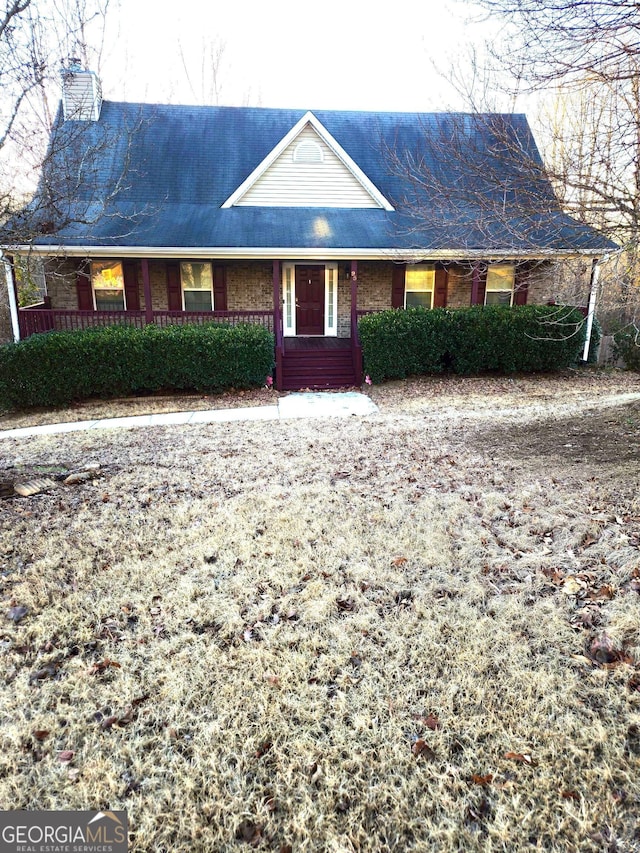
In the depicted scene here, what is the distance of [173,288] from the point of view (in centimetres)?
1413

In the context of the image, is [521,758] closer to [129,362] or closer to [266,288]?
[129,362]

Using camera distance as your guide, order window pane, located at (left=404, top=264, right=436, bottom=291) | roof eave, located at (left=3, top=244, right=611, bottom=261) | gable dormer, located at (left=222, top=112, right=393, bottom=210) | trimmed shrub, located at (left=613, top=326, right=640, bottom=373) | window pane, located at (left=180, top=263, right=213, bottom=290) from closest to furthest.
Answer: roof eave, located at (left=3, top=244, right=611, bottom=261)
trimmed shrub, located at (left=613, top=326, right=640, bottom=373)
gable dormer, located at (left=222, top=112, right=393, bottom=210)
window pane, located at (left=180, top=263, right=213, bottom=290)
window pane, located at (left=404, top=264, right=436, bottom=291)

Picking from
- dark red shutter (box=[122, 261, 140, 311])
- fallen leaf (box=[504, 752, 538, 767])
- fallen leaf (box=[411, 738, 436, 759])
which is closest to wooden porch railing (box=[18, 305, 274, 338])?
dark red shutter (box=[122, 261, 140, 311])

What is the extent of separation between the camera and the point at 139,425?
30.8 feet

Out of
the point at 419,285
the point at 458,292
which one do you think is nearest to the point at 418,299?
the point at 419,285

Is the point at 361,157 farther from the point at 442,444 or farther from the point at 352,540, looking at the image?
the point at 352,540

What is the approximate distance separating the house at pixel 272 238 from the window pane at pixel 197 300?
27 mm

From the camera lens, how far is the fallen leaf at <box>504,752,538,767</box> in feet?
7.77

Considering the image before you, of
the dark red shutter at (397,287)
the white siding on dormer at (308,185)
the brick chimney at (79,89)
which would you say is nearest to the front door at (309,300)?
the white siding on dormer at (308,185)

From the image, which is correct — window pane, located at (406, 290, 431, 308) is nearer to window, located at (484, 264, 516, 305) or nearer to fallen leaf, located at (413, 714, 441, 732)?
window, located at (484, 264, 516, 305)

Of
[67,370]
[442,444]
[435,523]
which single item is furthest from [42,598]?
[67,370]

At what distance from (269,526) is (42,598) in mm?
1799

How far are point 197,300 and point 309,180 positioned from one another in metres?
4.32

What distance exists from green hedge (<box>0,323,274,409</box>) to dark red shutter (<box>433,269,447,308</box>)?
5291 mm
